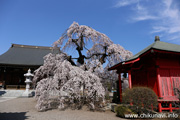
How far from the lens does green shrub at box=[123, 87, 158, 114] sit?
514cm

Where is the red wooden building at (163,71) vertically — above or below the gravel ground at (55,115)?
above

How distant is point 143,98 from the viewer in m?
5.20

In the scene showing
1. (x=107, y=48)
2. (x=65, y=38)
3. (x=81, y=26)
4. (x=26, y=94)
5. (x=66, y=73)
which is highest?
(x=81, y=26)

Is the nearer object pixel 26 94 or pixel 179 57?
pixel 179 57

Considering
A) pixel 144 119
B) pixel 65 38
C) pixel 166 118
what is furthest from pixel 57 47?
pixel 166 118

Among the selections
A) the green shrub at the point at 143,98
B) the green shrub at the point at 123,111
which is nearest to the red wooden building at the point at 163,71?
the green shrub at the point at 143,98

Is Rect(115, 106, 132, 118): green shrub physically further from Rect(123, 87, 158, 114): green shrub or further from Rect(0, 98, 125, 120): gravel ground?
Rect(123, 87, 158, 114): green shrub

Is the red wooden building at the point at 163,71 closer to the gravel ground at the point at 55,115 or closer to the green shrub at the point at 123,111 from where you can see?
the green shrub at the point at 123,111

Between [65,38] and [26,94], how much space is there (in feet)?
30.3

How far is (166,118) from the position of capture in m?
5.25

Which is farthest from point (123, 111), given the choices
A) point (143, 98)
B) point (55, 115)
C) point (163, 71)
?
point (55, 115)

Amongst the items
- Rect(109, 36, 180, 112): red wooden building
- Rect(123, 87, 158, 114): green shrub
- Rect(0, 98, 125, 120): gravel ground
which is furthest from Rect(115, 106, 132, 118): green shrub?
Rect(109, 36, 180, 112): red wooden building

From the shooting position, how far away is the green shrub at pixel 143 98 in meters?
5.14

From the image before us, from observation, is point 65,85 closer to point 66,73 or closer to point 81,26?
point 66,73
